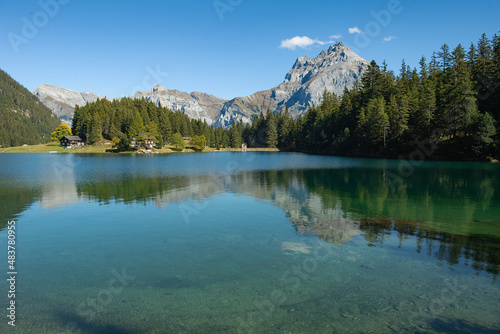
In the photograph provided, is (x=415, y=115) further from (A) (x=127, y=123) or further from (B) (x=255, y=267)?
(A) (x=127, y=123)

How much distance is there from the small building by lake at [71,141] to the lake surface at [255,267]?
507 feet

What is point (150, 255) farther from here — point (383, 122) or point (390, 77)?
point (390, 77)

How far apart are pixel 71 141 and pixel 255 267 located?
178 meters

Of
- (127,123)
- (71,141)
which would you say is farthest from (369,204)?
(71,141)

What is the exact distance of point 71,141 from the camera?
158 metres

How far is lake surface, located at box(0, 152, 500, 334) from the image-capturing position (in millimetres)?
8172

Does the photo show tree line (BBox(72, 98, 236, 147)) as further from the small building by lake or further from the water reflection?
the water reflection

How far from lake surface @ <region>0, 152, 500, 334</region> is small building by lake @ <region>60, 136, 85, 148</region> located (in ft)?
507

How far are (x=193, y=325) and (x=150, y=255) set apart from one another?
20.9ft

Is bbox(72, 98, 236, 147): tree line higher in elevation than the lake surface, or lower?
higher

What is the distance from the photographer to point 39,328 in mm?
7895

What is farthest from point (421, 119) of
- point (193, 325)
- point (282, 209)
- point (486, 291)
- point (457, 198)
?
point (193, 325)

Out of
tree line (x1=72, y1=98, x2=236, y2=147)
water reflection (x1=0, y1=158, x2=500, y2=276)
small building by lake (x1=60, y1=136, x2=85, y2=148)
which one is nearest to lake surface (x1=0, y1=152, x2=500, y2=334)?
water reflection (x1=0, y1=158, x2=500, y2=276)

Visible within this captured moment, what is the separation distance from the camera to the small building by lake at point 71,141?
157250mm
